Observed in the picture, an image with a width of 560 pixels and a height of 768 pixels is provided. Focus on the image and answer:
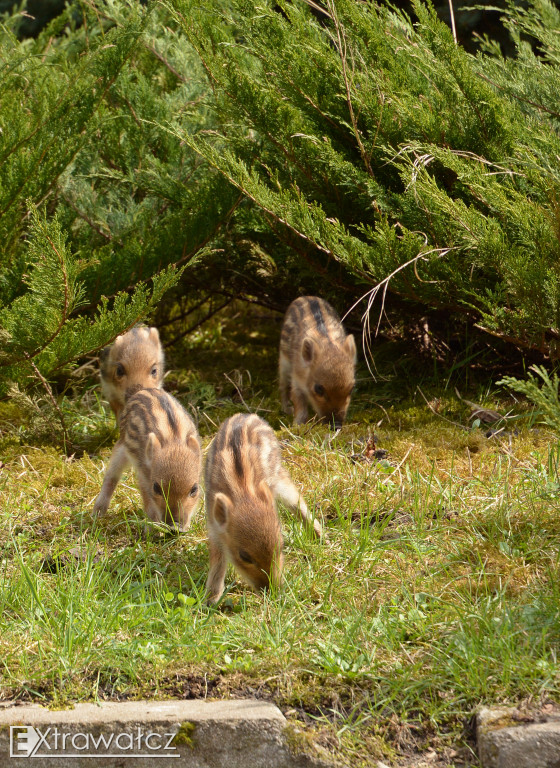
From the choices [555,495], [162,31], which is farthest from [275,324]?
[555,495]

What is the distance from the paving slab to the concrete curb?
641 mm

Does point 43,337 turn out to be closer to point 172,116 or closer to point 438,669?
point 172,116

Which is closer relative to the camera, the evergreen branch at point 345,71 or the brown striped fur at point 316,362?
the evergreen branch at point 345,71

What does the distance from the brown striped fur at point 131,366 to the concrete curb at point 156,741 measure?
3610 millimetres

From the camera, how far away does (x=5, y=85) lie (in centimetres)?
658

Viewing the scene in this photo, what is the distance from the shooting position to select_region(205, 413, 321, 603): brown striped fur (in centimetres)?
428

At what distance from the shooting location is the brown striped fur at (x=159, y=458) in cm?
509

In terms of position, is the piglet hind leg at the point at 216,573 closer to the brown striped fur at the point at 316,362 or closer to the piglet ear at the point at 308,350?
the brown striped fur at the point at 316,362

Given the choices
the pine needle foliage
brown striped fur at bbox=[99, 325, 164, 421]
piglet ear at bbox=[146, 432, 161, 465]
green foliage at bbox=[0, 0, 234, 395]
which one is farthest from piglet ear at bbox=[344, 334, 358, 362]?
piglet ear at bbox=[146, 432, 161, 465]

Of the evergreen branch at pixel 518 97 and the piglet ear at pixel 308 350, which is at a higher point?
the evergreen branch at pixel 518 97

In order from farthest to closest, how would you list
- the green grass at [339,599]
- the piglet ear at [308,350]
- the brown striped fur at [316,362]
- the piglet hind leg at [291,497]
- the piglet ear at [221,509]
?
the piglet ear at [308,350] → the brown striped fur at [316,362] → the piglet hind leg at [291,497] → the piglet ear at [221,509] → the green grass at [339,599]

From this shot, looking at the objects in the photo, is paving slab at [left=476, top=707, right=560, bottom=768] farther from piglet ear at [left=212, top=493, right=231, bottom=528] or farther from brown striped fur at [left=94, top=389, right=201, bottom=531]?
brown striped fur at [left=94, top=389, right=201, bottom=531]

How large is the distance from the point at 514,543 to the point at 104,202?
444 cm

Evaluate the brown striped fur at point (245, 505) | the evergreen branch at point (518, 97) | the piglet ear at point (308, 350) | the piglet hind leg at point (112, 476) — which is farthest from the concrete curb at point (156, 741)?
the evergreen branch at point (518, 97)
